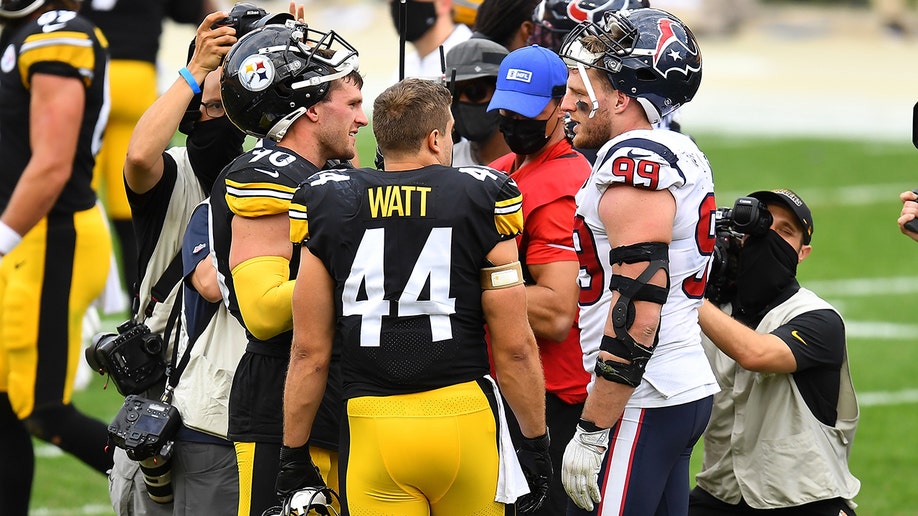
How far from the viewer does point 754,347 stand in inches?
185

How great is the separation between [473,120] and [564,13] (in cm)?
77

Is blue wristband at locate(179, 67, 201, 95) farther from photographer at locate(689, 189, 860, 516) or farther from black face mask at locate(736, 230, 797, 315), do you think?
black face mask at locate(736, 230, 797, 315)

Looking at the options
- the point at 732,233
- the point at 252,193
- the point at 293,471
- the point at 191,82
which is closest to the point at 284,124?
the point at 252,193

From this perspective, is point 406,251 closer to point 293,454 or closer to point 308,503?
point 293,454

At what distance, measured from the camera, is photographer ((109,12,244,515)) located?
15.3 ft

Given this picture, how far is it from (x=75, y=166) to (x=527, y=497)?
3271 millimetres

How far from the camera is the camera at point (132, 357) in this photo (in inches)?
183

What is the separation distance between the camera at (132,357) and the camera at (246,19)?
1175 mm

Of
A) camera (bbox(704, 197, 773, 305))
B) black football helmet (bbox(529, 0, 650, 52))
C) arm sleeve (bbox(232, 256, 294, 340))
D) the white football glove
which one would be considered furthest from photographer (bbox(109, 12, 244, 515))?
camera (bbox(704, 197, 773, 305))

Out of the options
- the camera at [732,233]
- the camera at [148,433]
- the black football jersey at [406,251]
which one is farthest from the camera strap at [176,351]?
the camera at [732,233]

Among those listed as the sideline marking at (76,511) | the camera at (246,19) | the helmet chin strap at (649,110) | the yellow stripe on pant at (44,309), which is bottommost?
the sideline marking at (76,511)

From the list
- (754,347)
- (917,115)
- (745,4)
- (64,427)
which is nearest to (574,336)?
(754,347)

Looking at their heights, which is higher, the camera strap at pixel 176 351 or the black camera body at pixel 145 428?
the camera strap at pixel 176 351

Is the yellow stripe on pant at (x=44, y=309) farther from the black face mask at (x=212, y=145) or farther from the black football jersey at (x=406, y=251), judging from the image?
the black football jersey at (x=406, y=251)
